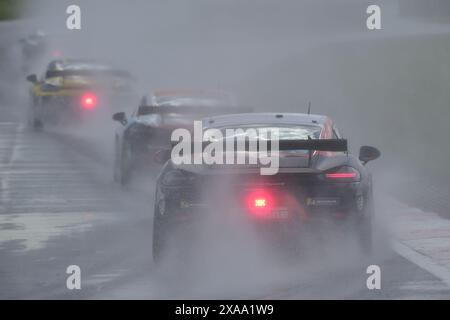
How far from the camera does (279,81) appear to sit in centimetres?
4391

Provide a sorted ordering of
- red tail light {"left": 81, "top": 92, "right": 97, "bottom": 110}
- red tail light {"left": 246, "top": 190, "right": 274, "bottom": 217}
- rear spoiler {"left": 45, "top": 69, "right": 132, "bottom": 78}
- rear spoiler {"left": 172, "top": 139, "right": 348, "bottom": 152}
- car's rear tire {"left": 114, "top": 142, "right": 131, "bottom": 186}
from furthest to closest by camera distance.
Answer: rear spoiler {"left": 45, "top": 69, "right": 132, "bottom": 78} < red tail light {"left": 81, "top": 92, "right": 97, "bottom": 110} < car's rear tire {"left": 114, "top": 142, "right": 131, "bottom": 186} < rear spoiler {"left": 172, "top": 139, "right": 348, "bottom": 152} < red tail light {"left": 246, "top": 190, "right": 274, "bottom": 217}

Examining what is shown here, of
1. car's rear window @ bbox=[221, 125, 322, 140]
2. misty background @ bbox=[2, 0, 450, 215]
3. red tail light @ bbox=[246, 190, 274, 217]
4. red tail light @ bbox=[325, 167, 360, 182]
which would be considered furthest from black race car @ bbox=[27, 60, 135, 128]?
red tail light @ bbox=[246, 190, 274, 217]

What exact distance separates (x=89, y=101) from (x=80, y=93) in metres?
0.39

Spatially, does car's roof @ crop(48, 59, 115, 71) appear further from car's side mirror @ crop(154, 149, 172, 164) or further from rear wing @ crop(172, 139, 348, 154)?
rear wing @ crop(172, 139, 348, 154)

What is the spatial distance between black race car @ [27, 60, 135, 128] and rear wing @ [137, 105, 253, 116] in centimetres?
1116

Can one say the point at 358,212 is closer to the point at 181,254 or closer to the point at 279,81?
the point at 181,254

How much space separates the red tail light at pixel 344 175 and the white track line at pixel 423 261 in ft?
3.04

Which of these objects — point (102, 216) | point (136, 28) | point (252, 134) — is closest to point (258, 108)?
point (102, 216)

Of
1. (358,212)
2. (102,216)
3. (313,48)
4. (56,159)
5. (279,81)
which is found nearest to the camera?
(358,212)

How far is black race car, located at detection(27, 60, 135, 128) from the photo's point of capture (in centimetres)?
3203

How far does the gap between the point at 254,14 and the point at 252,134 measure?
58319 mm

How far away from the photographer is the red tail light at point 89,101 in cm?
3194

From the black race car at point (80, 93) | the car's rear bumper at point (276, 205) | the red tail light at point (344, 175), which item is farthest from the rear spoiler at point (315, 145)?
the black race car at point (80, 93)

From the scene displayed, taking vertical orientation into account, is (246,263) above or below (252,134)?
below
